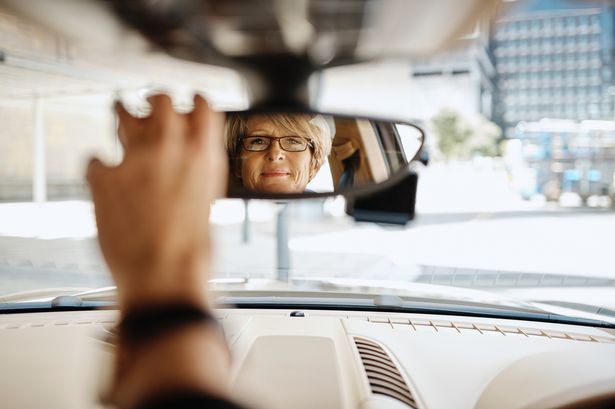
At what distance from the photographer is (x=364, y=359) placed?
7.76 feet

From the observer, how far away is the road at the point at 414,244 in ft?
12.2

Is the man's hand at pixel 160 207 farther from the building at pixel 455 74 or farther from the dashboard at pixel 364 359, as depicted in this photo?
the dashboard at pixel 364 359

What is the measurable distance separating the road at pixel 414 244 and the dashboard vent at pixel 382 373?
0.69m

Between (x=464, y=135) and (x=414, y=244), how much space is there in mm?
4076

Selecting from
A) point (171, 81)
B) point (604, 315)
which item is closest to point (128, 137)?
point (171, 81)

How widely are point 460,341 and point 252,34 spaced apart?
186 cm

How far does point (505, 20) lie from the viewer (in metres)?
1.73

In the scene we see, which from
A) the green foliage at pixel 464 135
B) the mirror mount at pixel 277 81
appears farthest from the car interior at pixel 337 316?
the green foliage at pixel 464 135

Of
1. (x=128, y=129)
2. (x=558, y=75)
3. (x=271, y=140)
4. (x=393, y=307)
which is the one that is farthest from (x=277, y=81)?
(x=558, y=75)

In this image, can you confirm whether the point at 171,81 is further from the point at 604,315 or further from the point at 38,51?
the point at 604,315

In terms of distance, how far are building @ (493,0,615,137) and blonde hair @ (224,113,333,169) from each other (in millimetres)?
1942

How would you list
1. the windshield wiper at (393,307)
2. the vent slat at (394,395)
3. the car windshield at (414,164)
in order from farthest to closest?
the windshield wiper at (393,307), the vent slat at (394,395), the car windshield at (414,164)

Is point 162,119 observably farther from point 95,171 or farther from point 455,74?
point 455,74

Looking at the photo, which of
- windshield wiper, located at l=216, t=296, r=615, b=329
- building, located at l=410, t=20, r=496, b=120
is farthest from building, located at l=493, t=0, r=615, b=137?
windshield wiper, located at l=216, t=296, r=615, b=329
